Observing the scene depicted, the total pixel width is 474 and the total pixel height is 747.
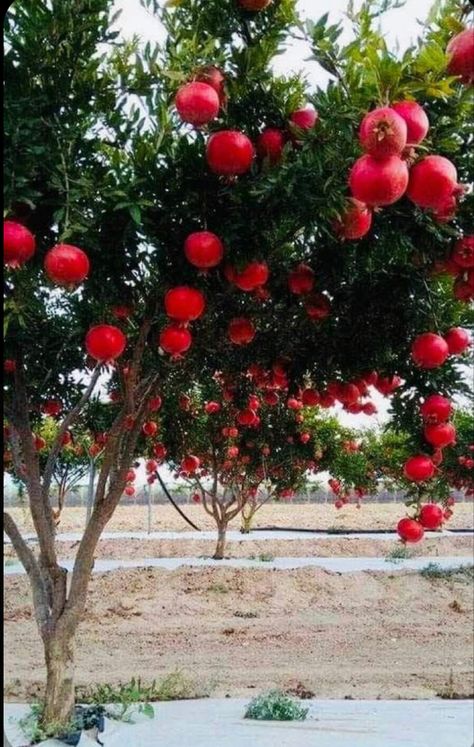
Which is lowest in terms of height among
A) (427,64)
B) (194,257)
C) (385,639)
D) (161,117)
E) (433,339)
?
(385,639)

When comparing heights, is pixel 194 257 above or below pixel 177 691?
above

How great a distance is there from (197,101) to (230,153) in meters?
0.22

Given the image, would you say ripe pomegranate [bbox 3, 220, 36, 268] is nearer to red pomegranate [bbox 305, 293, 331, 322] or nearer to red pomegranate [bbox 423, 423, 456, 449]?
red pomegranate [bbox 305, 293, 331, 322]

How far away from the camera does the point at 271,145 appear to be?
8.00ft

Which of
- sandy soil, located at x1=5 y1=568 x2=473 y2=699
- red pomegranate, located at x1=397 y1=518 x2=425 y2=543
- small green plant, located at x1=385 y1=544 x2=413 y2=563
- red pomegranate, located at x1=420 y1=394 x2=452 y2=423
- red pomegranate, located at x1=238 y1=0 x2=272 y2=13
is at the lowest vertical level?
sandy soil, located at x1=5 y1=568 x2=473 y2=699

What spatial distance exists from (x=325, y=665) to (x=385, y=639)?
1.90 m

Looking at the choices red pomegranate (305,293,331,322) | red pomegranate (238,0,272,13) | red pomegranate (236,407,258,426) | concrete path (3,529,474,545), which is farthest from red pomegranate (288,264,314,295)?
concrete path (3,529,474,545)

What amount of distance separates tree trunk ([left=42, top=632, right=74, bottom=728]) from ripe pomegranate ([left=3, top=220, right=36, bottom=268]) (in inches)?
101

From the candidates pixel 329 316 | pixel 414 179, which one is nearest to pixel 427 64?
pixel 414 179

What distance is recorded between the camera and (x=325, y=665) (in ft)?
25.5

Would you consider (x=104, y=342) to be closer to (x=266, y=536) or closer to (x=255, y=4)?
(x=255, y=4)

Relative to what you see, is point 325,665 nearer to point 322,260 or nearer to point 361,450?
point 322,260

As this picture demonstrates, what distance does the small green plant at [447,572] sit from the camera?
1411 cm

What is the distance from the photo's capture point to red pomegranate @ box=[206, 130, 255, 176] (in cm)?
216
